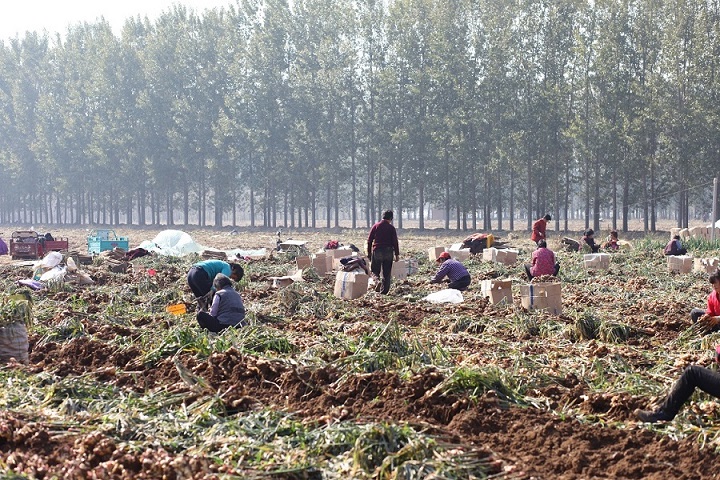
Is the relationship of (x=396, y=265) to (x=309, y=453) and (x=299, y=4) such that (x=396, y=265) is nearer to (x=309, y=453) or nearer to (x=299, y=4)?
(x=309, y=453)

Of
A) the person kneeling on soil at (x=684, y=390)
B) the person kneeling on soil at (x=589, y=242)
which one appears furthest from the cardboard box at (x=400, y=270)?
the person kneeling on soil at (x=684, y=390)

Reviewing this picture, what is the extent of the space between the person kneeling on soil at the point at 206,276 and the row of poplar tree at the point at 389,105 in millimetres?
34548

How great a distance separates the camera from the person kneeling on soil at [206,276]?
11766 millimetres

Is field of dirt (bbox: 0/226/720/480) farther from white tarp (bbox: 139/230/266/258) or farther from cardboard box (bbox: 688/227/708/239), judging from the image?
cardboard box (bbox: 688/227/708/239)

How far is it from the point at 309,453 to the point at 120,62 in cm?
6449

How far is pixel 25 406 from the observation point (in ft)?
22.7

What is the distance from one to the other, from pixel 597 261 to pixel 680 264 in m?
1.84

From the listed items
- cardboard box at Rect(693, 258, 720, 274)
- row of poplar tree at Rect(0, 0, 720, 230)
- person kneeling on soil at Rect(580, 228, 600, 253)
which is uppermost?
row of poplar tree at Rect(0, 0, 720, 230)

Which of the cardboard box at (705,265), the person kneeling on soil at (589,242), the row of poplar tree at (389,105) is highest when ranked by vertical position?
the row of poplar tree at (389,105)

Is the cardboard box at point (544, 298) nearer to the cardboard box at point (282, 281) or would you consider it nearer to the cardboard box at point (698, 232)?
the cardboard box at point (282, 281)

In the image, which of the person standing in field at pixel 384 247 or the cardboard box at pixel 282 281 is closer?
the person standing in field at pixel 384 247

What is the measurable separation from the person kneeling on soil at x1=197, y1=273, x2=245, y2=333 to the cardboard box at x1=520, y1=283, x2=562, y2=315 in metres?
4.55

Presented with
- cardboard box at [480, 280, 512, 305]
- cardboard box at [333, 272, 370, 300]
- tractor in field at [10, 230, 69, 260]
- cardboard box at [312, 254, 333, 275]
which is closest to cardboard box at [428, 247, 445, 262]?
cardboard box at [312, 254, 333, 275]

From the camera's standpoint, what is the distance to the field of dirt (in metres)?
5.43
